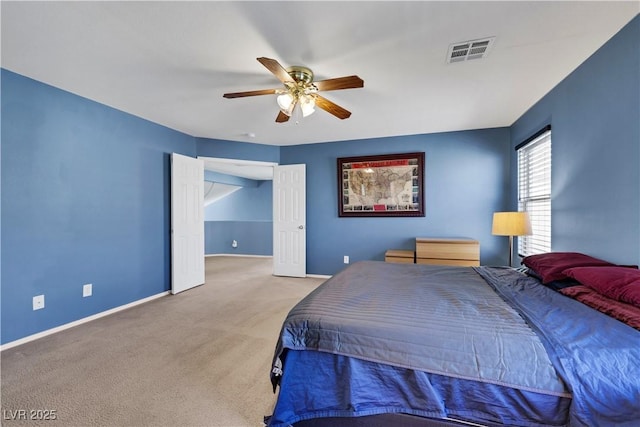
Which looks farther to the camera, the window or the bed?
the window

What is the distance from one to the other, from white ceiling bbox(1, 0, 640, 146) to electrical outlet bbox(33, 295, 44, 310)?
2.02 m

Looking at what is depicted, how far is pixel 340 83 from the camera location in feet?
6.96

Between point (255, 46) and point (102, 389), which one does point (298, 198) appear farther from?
point (102, 389)

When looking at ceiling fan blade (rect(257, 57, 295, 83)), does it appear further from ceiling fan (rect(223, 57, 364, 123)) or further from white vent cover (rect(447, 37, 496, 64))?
white vent cover (rect(447, 37, 496, 64))

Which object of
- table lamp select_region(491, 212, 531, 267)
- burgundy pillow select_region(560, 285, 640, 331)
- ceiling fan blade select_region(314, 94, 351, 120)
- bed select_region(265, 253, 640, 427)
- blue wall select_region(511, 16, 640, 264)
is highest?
ceiling fan blade select_region(314, 94, 351, 120)

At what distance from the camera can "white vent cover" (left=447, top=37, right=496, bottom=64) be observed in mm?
1949

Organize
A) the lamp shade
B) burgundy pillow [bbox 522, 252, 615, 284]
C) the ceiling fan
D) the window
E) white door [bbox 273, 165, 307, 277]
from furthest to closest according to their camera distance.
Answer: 1. white door [bbox 273, 165, 307, 277]
2. the window
3. the lamp shade
4. the ceiling fan
5. burgundy pillow [bbox 522, 252, 615, 284]

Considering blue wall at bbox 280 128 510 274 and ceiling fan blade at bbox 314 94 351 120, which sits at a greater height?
ceiling fan blade at bbox 314 94 351 120

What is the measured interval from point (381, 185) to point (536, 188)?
2016 mm

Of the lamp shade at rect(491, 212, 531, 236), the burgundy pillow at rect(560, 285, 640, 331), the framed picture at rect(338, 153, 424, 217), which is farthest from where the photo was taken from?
the framed picture at rect(338, 153, 424, 217)

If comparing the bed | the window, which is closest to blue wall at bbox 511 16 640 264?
the window

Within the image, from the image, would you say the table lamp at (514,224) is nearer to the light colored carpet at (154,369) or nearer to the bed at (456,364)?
the bed at (456,364)

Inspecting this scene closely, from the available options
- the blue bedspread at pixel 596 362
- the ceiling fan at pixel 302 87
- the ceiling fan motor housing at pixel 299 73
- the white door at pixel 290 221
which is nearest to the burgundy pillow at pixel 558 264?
the blue bedspread at pixel 596 362

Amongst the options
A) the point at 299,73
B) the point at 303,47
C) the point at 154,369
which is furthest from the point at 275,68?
the point at 154,369
